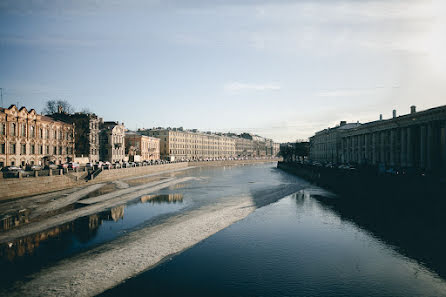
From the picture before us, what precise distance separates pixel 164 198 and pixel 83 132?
161 ft

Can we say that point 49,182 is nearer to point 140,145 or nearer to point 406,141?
point 406,141

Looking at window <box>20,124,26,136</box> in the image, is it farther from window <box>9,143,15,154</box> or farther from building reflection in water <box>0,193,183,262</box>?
building reflection in water <box>0,193,183,262</box>

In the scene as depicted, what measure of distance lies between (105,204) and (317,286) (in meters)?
31.6

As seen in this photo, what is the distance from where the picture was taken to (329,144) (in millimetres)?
123312

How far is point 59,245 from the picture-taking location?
23156 mm

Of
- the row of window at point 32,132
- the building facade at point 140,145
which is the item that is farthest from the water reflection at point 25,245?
the building facade at point 140,145

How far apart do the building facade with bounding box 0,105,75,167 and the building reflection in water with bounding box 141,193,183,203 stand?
1103 inches

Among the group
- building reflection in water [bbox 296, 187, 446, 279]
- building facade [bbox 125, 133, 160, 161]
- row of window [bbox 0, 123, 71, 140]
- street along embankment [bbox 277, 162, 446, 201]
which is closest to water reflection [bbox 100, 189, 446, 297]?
building reflection in water [bbox 296, 187, 446, 279]

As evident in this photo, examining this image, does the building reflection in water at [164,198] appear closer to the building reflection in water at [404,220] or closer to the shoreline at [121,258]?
the shoreline at [121,258]

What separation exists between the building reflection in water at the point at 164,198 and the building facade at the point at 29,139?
28.0m

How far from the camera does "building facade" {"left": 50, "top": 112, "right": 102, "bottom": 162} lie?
81.5 meters

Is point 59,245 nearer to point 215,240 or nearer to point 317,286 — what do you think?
point 215,240

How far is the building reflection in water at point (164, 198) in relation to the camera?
143ft

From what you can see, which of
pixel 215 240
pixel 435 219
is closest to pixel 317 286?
A: pixel 215 240
